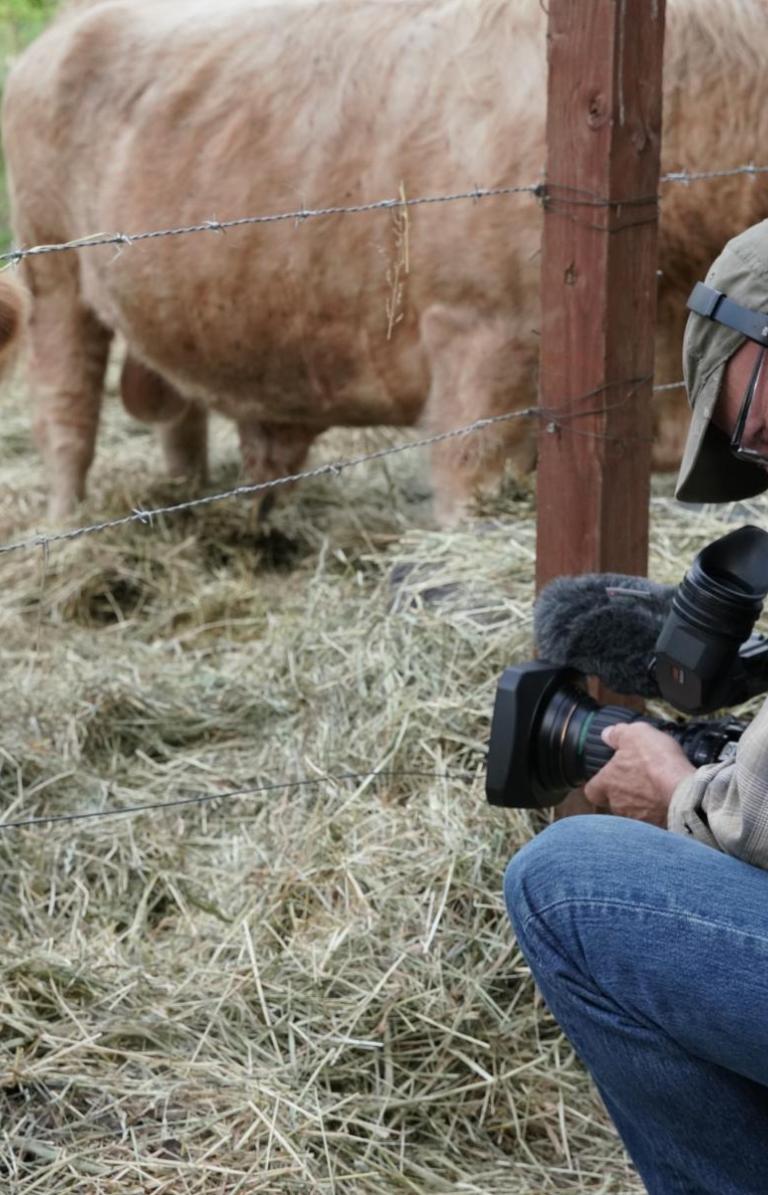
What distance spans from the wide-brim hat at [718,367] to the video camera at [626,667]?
0.08m

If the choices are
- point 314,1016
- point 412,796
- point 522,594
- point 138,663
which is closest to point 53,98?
point 138,663

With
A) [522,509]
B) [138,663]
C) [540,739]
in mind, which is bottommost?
[138,663]

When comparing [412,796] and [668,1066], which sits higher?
[668,1066]

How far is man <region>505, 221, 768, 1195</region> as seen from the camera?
172cm

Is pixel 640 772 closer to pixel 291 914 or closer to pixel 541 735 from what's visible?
pixel 541 735

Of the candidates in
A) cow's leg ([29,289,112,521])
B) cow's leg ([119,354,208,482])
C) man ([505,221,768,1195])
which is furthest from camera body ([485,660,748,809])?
cow's leg ([29,289,112,521])

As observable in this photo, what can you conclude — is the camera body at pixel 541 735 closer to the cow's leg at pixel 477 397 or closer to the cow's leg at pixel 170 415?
the cow's leg at pixel 477 397

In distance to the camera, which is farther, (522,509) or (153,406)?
(153,406)

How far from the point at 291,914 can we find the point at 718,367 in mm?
1482

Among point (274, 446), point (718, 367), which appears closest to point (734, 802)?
point (718, 367)

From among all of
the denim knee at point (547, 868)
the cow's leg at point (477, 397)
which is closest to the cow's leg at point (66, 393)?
the cow's leg at point (477, 397)

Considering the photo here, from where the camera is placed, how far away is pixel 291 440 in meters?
5.75

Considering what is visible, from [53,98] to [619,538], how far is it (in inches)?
145

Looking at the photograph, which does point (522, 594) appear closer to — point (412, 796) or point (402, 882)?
point (412, 796)
